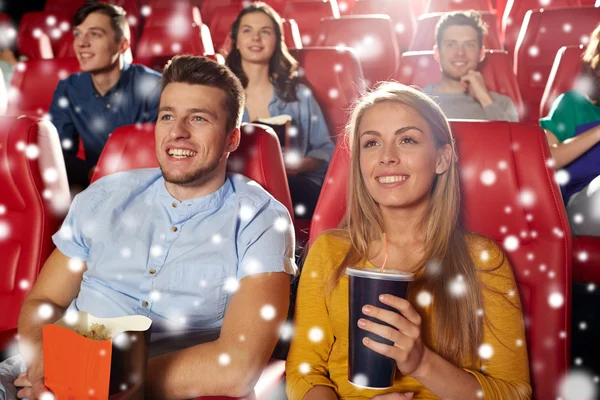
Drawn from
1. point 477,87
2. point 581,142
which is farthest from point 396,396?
point 477,87

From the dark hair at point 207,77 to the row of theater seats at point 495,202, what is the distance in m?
0.06

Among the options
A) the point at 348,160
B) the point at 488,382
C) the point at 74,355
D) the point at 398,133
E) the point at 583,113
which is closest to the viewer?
the point at 74,355

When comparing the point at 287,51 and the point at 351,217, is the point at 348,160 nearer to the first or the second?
the point at 351,217

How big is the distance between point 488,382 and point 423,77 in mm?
2152

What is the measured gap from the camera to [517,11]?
469 centimetres

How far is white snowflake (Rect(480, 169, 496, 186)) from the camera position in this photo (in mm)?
1325

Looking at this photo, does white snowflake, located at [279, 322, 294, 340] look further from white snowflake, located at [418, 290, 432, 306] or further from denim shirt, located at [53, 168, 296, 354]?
white snowflake, located at [418, 290, 432, 306]

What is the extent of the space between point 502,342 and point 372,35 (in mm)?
3023

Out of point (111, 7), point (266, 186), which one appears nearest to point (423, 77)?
point (111, 7)

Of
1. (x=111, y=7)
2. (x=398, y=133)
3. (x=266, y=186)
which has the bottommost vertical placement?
(x=266, y=186)

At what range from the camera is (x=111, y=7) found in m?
2.90

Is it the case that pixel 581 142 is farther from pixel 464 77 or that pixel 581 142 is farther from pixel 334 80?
pixel 334 80

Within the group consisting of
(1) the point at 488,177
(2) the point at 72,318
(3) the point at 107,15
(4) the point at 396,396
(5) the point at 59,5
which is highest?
(5) the point at 59,5

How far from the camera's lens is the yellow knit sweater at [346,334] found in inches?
45.6
